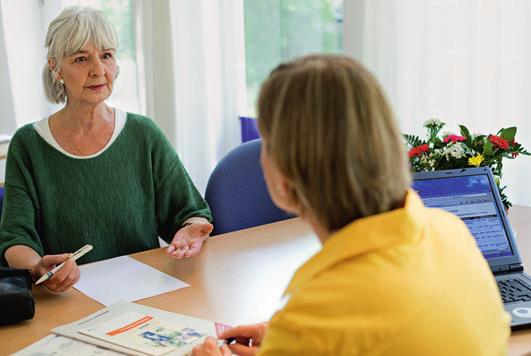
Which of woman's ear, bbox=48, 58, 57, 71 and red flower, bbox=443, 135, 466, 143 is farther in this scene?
woman's ear, bbox=48, 58, 57, 71

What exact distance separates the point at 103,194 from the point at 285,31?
1668 millimetres

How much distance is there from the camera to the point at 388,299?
84 cm

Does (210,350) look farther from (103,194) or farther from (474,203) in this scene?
(103,194)

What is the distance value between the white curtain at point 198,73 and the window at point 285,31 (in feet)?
0.20

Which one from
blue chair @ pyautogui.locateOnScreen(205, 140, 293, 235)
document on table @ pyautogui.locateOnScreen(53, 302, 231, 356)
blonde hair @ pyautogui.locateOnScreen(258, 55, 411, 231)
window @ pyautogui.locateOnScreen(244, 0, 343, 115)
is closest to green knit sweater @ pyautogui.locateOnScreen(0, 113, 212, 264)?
blue chair @ pyautogui.locateOnScreen(205, 140, 293, 235)

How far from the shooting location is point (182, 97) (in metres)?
3.79

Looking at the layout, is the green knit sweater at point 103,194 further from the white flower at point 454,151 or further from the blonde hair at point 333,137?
the blonde hair at point 333,137

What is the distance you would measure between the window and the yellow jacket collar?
7.59 ft

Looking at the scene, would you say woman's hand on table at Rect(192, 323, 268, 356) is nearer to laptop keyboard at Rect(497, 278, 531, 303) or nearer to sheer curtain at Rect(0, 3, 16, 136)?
laptop keyboard at Rect(497, 278, 531, 303)

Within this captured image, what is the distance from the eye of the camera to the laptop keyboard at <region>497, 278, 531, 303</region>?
4.84 feet

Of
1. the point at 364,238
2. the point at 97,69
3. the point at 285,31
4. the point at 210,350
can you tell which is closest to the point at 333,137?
the point at 364,238

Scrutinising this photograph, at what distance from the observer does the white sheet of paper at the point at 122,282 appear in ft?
5.41

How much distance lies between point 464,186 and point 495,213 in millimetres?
96

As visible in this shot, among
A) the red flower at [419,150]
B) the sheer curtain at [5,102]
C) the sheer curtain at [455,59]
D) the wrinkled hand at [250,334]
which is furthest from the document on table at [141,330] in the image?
the sheer curtain at [5,102]
